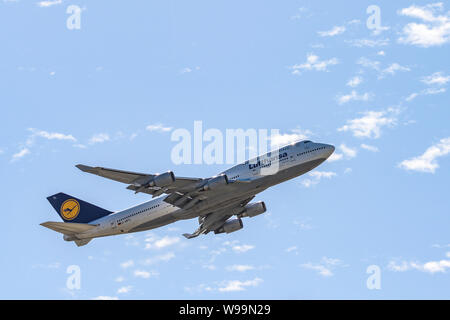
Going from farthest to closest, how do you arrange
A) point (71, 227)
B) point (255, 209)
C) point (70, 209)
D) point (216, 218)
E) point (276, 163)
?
point (216, 218) < point (70, 209) < point (255, 209) < point (71, 227) < point (276, 163)

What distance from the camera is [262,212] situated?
71125 mm

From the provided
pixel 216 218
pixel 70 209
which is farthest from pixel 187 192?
pixel 70 209

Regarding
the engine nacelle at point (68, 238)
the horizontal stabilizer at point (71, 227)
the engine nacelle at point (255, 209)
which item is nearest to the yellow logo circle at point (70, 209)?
the engine nacelle at point (68, 238)

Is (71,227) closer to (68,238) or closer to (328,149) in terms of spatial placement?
(68,238)

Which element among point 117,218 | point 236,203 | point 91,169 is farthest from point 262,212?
point 91,169

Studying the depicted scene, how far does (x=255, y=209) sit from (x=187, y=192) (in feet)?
37.2

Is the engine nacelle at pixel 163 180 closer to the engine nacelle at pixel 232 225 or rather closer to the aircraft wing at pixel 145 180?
the aircraft wing at pixel 145 180

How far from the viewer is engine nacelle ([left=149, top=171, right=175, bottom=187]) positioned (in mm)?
58562

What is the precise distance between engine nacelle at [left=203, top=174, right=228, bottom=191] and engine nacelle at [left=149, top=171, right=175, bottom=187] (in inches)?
141

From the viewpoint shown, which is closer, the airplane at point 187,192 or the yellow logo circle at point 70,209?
the airplane at point 187,192

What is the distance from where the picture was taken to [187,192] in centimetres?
6209

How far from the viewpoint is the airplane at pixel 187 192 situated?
59.7 meters

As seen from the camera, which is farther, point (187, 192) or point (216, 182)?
point (187, 192)

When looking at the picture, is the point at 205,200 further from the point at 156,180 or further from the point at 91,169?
the point at 91,169
